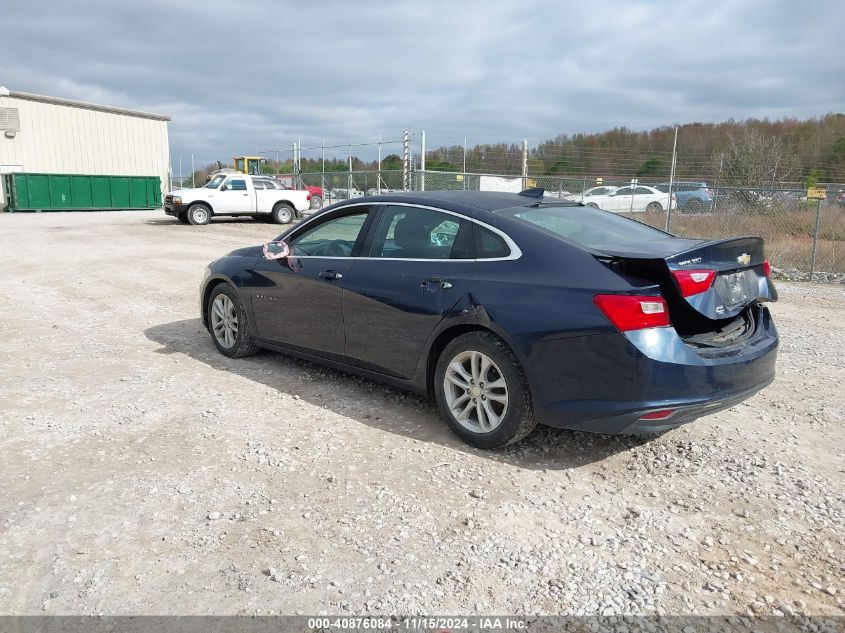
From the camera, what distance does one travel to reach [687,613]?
257 centimetres

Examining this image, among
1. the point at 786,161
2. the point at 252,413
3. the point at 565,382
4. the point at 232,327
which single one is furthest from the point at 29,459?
the point at 786,161

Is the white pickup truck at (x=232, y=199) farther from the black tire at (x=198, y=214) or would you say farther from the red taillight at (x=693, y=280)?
the red taillight at (x=693, y=280)

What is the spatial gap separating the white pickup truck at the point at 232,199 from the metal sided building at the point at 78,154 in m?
11.7

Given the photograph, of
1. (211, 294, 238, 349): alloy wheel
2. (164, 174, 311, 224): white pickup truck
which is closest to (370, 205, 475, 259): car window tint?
(211, 294, 238, 349): alloy wheel

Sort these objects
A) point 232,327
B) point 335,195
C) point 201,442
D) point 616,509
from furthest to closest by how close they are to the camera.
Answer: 1. point 335,195
2. point 232,327
3. point 201,442
4. point 616,509

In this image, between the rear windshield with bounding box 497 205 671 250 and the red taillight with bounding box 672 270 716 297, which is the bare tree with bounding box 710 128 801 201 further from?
the red taillight with bounding box 672 270 716 297

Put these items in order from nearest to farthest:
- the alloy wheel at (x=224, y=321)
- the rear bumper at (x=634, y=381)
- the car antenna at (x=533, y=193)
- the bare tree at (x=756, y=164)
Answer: the rear bumper at (x=634, y=381), the car antenna at (x=533, y=193), the alloy wheel at (x=224, y=321), the bare tree at (x=756, y=164)

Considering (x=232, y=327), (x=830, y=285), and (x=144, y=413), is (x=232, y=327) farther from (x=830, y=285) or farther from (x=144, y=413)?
(x=830, y=285)

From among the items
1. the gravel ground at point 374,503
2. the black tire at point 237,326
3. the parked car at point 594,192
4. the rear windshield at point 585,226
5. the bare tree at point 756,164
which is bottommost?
the gravel ground at point 374,503

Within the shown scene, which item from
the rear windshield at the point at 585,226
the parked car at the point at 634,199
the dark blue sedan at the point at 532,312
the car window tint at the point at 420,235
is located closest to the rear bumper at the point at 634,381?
the dark blue sedan at the point at 532,312

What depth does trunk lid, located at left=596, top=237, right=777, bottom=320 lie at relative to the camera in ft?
11.5

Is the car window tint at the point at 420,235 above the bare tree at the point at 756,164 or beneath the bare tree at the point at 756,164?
beneath

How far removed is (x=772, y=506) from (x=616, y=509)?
808 mm

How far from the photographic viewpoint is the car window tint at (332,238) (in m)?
4.96
